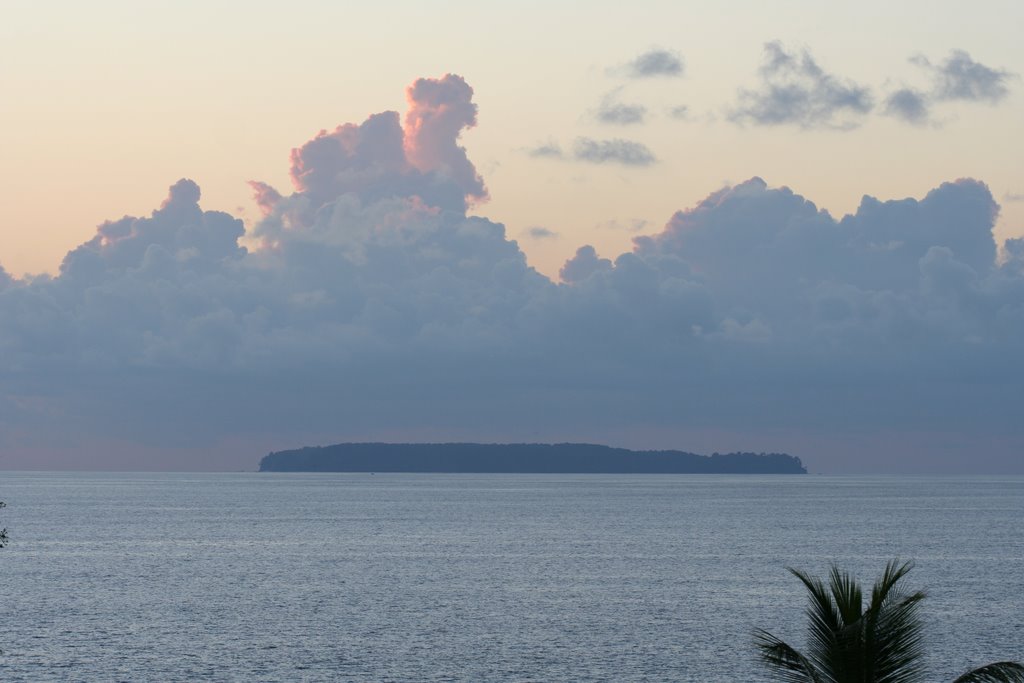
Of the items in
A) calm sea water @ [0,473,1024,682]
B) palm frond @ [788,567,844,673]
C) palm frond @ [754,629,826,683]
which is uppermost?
palm frond @ [788,567,844,673]

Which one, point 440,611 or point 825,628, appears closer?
point 825,628

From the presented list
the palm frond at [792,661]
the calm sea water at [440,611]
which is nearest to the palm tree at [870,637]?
the palm frond at [792,661]

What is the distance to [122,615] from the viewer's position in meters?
107

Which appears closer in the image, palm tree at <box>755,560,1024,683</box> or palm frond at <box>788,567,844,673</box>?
palm tree at <box>755,560,1024,683</box>

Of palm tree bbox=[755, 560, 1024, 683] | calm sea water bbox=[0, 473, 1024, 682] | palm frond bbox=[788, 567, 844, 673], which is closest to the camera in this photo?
palm tree bbox=[755, 560, 1024, 683]

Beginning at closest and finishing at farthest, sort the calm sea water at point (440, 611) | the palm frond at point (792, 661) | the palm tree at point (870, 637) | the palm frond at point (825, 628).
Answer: the palm tree at point (870, 637) < the palm frond at point (825, 628) < the palm frond at point (792, 661) < the calm sea water at point (440, 611)

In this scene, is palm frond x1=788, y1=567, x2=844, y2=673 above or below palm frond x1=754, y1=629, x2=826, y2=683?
above

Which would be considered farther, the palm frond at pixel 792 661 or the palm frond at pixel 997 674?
the palm frond at pixel 792 661

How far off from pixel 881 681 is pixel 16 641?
7749cm

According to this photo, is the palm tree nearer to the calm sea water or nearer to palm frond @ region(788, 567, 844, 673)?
palm frond @ region(788, 567, 844, 673)

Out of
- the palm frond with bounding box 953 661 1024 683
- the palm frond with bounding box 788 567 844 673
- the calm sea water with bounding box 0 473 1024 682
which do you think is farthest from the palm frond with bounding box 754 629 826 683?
the calm sea water with bounding box 0 473 1024 682

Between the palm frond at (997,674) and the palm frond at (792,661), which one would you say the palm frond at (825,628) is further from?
the palm frond at (997,674)

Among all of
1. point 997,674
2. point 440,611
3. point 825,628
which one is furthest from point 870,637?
point 440,611

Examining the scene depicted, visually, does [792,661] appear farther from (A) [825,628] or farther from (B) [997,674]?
(B) [997,674]
